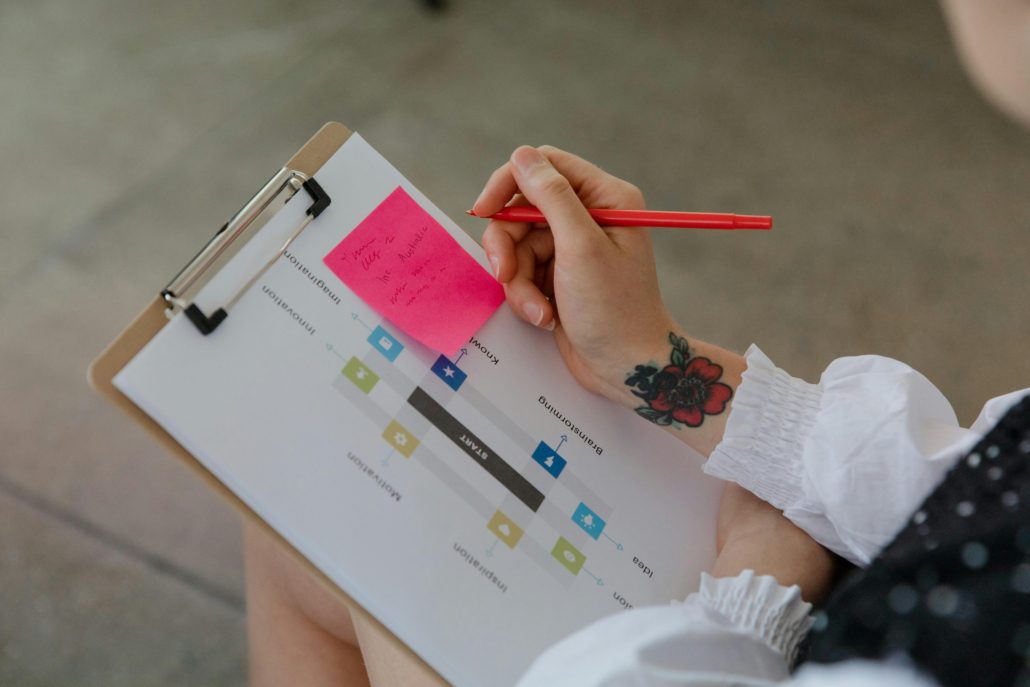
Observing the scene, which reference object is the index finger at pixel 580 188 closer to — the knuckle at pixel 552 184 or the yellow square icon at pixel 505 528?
the knuckle at pixel 552 184

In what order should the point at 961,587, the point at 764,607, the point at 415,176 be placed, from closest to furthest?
the point at 961,587
the point at 764,607
the point at 415,176

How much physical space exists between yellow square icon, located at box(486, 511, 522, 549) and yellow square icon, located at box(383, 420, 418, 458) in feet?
0.25

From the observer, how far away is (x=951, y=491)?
0.55 m

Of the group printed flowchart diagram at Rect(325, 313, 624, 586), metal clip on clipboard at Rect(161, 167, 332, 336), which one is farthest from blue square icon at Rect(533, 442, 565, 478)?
metal clip on clipboard at Rect(161, 167, 332, 336)

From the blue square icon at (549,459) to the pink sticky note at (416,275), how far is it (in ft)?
0.32

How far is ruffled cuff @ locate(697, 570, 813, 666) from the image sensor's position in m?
0.55

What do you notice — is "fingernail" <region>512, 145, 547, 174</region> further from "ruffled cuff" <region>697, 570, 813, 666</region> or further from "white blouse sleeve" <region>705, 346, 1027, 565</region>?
"ruffled cuff" <region>697, 570, 813, 666</region>

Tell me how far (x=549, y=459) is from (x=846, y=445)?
212 mm

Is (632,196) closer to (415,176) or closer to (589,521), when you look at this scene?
(589,521)

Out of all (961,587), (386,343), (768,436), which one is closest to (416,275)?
(386,343)

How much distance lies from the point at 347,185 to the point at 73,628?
803mm

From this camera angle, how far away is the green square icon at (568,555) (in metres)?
0.61

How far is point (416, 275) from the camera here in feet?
2.13

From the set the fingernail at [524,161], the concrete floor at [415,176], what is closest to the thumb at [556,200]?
the fingernail at [524,161]
